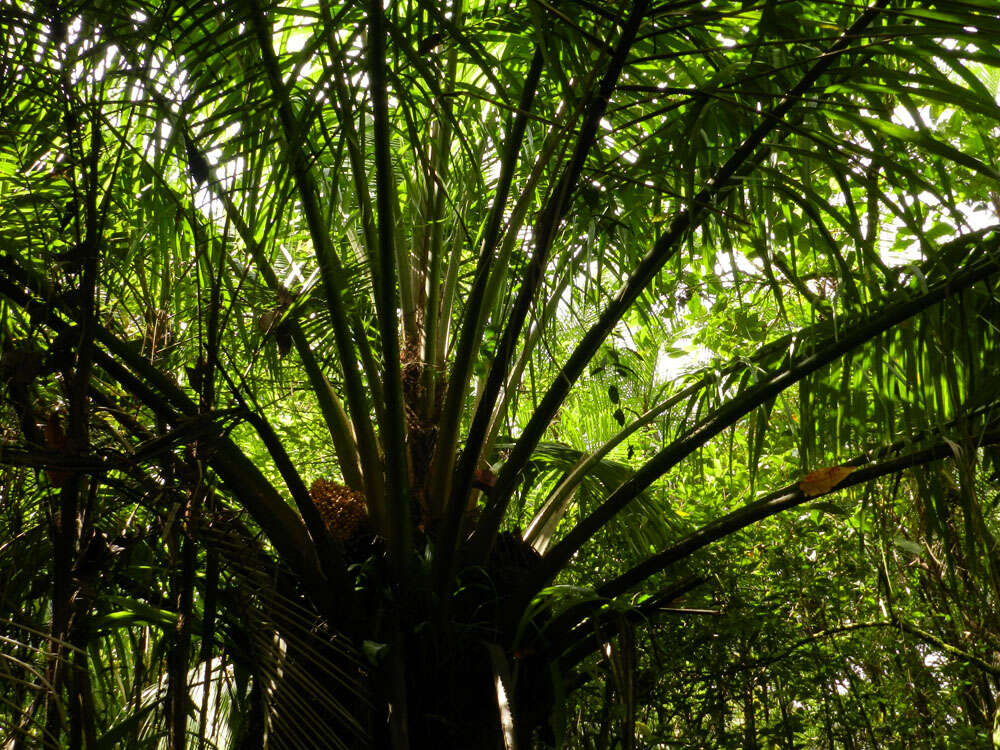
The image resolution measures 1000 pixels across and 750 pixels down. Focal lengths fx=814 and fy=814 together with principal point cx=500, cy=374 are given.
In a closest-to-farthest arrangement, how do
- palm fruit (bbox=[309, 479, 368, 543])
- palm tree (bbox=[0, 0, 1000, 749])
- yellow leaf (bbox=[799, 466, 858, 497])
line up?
palm tree (bbox=[0, 0, 1000, 749])
yellow leaf (bbox=[799, 466, 858, 497])
palm fruit (bbox=[309, 479, 368, 543])

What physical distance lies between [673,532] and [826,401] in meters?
0.80

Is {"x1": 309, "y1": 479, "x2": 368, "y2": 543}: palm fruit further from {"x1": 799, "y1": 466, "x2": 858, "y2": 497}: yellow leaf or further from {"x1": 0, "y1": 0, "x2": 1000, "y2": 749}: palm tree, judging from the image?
{"x1": 799, "y1": 466, "x2": 858, "y2": 497}: yellow leaf

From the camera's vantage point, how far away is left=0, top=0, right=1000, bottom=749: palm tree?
4.08 ft

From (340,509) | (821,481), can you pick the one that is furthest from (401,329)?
(821,481)

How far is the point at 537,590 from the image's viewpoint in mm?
1846

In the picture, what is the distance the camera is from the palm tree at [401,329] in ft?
4.08

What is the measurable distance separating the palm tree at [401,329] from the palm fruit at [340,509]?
0.01 m

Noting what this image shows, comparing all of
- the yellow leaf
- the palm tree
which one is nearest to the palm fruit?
the palm tree

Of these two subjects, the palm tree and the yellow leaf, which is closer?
the palm tree

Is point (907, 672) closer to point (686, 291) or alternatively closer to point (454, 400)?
point (686, 291)

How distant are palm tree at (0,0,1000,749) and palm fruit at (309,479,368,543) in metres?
0.01

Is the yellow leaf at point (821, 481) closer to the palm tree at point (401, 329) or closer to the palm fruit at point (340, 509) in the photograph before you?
the palm tree at point (401, 329)

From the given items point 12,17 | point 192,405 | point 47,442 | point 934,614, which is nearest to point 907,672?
point 934,614

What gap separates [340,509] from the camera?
A: 2.01 metres
